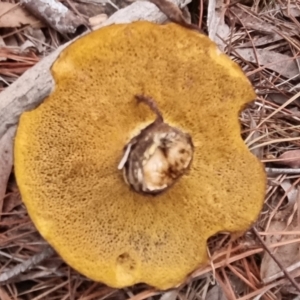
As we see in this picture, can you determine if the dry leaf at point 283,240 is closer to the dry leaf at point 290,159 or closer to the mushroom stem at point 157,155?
the dry leaf at point 290,159

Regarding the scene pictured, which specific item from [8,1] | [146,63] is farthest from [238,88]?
[8,1]

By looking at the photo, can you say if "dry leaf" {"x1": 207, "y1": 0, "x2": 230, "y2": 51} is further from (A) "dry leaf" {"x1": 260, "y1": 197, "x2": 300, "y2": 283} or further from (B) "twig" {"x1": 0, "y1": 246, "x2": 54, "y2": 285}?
(B) "twig" {"x1": 0, "y1": 246, "x2": 54, "y2": 285}

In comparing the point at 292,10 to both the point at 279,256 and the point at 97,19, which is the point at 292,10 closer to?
the point at 97,19

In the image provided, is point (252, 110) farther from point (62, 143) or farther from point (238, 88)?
point (62, 143)

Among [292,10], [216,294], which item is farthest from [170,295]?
[292,10]

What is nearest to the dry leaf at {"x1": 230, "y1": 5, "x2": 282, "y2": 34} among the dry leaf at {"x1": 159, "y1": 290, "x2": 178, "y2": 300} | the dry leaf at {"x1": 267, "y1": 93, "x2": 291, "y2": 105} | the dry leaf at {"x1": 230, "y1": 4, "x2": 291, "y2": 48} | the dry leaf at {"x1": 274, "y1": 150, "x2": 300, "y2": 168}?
the dry leaf at {"x1": 230, "y1": 4, "x2": 291, "y2": 48}

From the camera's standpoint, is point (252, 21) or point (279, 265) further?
point (252, 21)
